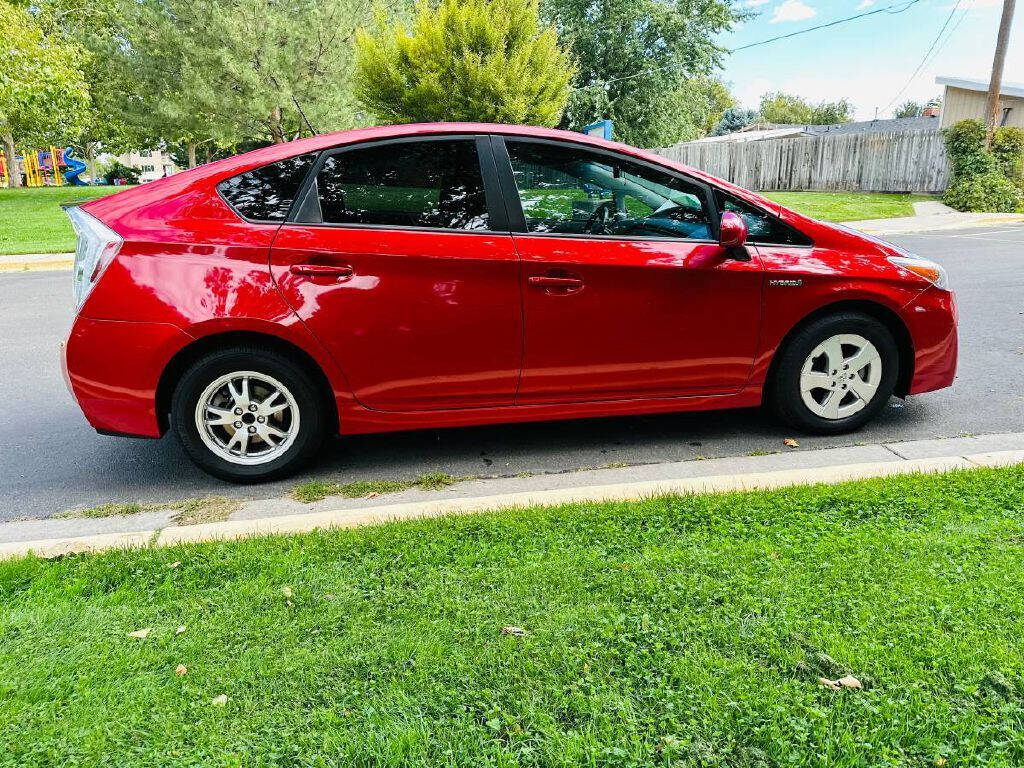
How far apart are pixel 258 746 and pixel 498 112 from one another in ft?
60.1

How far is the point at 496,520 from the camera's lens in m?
3.20

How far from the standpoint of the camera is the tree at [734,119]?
9071cm

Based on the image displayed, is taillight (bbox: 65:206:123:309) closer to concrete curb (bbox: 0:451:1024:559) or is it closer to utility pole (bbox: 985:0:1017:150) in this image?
concrete curb (bbox: 0:451:1024:559)

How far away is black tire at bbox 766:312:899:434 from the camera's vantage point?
13.8 ft

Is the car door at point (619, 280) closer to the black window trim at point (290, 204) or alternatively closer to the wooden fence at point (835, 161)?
the black window trim at point (290, 204)

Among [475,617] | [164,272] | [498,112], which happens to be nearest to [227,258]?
[164,272]

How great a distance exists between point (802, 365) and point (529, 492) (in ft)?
5.73

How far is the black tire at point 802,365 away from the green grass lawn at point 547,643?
109 centimetres

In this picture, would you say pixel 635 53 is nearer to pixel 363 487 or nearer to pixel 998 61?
pixel 998 61

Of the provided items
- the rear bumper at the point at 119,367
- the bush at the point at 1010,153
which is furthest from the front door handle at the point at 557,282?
the bush at the point at 1010,153

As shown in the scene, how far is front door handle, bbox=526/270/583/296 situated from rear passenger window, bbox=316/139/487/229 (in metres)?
0.38

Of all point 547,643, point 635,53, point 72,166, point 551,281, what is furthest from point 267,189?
point 72,166

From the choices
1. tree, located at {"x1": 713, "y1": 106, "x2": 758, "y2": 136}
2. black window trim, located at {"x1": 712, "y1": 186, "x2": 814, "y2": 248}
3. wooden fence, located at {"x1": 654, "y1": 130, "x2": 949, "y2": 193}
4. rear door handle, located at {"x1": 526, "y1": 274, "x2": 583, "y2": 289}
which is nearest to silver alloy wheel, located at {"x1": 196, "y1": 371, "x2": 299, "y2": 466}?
rear door handle, located at {"x1": 526, "y1": 274, "x2": 583, "y2": 289}

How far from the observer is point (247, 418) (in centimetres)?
380
